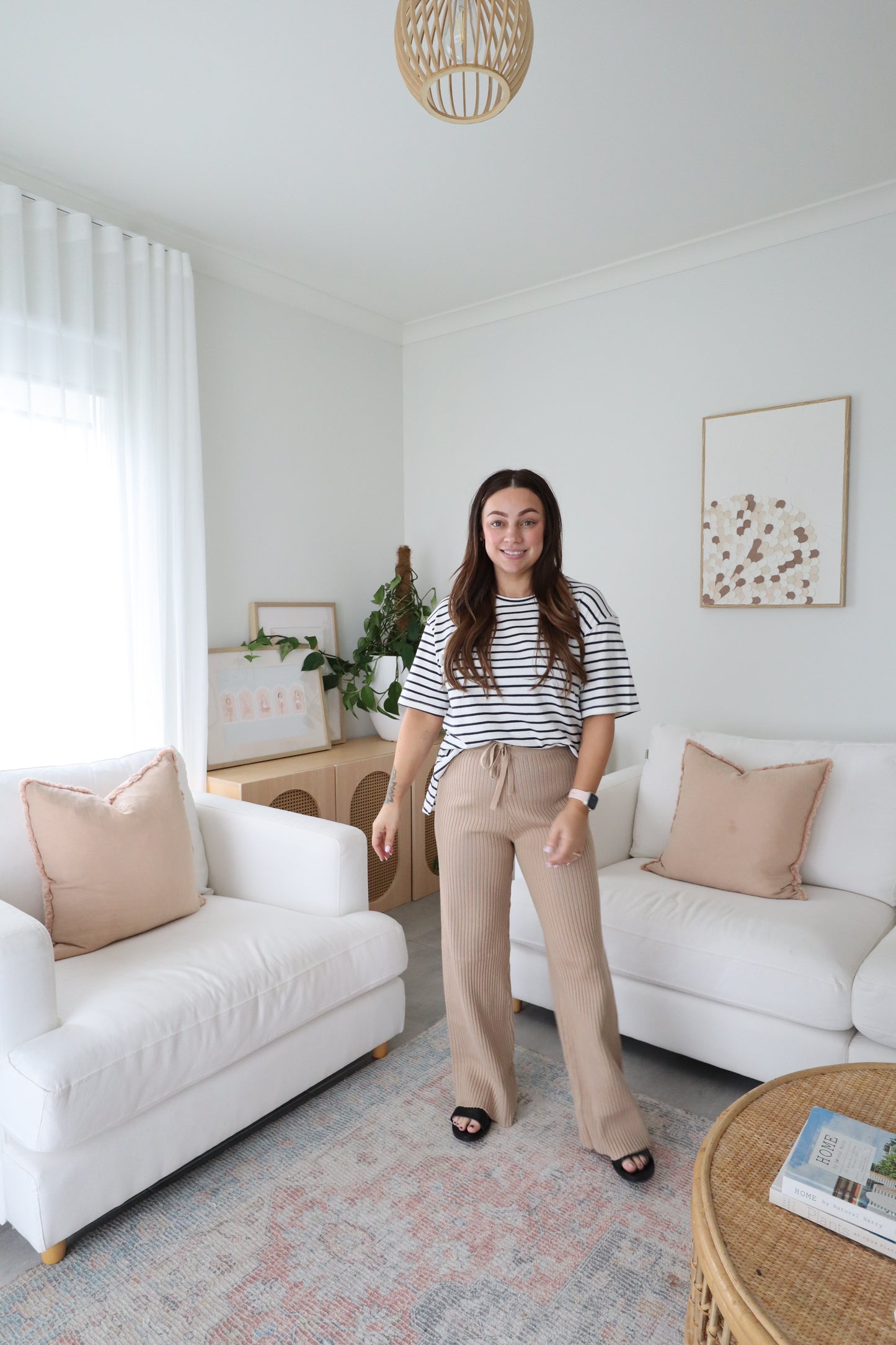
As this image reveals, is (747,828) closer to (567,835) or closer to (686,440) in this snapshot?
(567,835)

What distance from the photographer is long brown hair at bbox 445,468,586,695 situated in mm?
1893

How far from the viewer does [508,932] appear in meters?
2.02

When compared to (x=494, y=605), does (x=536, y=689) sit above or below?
below

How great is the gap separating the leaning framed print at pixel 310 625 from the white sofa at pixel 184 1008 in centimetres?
97

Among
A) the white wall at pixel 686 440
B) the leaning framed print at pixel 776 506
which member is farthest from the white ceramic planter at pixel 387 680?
the leaning framed print at pixel 776 506

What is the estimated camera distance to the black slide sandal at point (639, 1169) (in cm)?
181

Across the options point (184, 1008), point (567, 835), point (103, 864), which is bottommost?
point (184, 1008)

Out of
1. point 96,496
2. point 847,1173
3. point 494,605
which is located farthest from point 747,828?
point 96,496

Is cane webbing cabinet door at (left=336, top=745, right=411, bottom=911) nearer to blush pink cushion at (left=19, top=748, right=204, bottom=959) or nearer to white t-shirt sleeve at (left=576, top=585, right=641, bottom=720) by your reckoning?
blush pink cushion at (left=19, top=748, right=204, bottom=959)

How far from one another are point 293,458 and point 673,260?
1.66 metres

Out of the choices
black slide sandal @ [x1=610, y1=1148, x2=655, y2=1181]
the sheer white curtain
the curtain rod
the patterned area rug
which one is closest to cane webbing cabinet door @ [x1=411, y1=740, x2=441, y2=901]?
the sheer white curtain

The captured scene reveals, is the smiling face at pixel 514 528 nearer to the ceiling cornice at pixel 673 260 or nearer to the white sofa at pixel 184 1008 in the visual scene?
the white sofa at pixel 184 1008

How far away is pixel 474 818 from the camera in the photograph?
1.93 meters

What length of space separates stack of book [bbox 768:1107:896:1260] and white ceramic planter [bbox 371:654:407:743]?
7.77 ft
